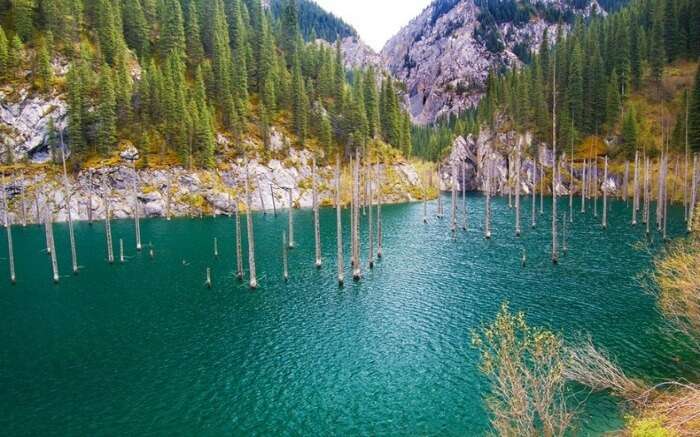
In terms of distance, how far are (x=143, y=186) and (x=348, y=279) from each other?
77.4 m

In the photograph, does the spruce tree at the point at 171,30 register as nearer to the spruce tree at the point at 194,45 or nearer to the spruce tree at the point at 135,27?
the spruce tree at the point at 194,45

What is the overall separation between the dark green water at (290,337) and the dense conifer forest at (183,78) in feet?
179

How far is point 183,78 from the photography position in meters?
124

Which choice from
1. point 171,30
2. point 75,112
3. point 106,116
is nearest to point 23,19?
point 75,112

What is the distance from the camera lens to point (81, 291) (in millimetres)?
49000

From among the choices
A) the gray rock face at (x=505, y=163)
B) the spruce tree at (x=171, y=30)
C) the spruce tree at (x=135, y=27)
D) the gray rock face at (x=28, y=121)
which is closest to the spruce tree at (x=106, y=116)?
the gray rock face at (x=28, y=121)

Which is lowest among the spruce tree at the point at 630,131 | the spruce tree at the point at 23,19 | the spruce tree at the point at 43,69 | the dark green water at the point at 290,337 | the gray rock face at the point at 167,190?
the dark green water at the point at 290,337

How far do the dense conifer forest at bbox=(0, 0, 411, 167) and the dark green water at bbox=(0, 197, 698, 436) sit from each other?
54.7 metres

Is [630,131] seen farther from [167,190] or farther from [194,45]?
[194,45]

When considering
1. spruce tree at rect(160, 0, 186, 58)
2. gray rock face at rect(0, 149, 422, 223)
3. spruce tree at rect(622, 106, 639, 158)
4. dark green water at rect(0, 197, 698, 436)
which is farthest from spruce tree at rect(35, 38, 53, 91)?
spruce tree at rect(622, 106, 639, 158)

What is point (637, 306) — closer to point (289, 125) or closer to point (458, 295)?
point (458, 295)

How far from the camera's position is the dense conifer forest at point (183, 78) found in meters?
108

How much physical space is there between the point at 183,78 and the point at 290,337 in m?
112

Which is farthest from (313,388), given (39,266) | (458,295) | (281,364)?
(39,266)
